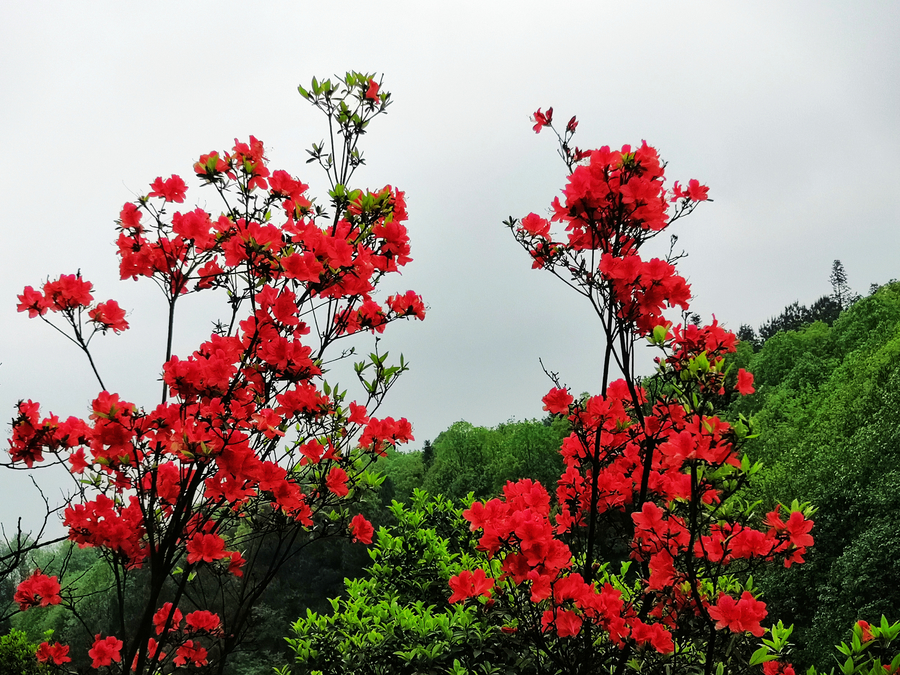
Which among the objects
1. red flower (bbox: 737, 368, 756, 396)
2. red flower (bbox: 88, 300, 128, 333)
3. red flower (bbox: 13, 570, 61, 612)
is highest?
red flower (bbox: 88, 300, 128, 333)

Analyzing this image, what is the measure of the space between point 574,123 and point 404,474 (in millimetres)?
27473

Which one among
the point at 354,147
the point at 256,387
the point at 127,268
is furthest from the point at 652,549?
the point at 127,268

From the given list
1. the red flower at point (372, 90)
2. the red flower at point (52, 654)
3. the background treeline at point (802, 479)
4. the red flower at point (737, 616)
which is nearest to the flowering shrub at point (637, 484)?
the red flower at point (737, 616)

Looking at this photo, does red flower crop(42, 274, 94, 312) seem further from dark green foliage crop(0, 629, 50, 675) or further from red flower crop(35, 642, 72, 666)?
dark green foliage crop(0, 629, 50, 675)

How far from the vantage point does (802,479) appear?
13945 mm

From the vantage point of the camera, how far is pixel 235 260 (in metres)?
2.74

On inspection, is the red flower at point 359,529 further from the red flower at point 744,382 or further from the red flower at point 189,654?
the red flower at point 744,382

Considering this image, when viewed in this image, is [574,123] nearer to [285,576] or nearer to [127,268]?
[127,268]

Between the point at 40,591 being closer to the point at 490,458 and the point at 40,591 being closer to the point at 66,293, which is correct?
the point at 66,293

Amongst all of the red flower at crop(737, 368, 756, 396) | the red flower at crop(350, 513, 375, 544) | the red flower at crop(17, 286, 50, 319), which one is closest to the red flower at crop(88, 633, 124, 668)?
the red flower at crop(350, 513, 375, 544)

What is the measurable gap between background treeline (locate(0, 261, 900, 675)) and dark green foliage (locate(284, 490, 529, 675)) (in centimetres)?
56

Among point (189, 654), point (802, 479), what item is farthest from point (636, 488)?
point (802, 479)

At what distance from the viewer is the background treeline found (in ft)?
34.6

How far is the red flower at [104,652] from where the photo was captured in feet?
11.5
